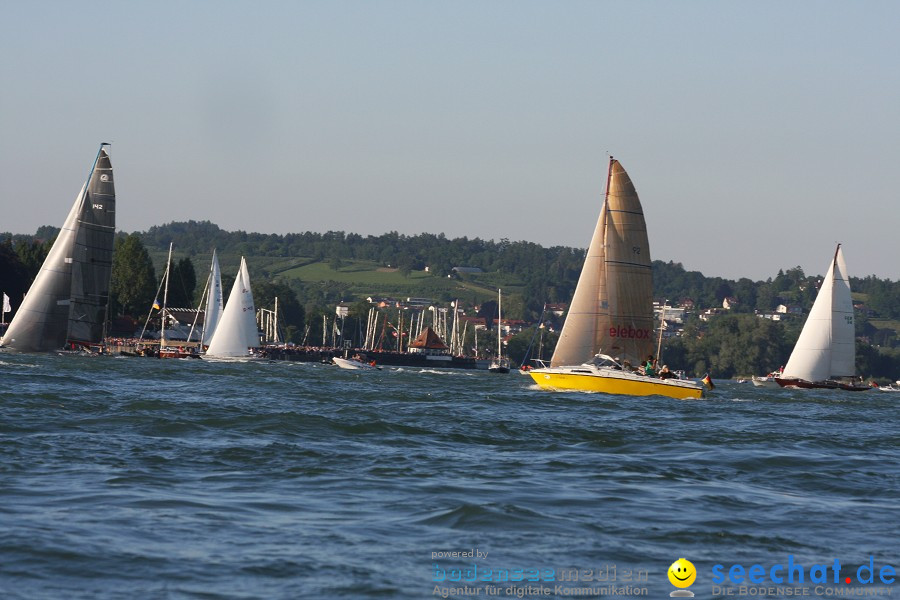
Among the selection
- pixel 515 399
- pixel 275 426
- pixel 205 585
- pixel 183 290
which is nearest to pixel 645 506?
pixel 205 585

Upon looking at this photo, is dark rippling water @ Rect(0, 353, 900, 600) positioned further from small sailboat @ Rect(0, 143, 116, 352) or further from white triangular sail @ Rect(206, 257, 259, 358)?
white triangular sail @ Rect(206, 257, 259, 358)

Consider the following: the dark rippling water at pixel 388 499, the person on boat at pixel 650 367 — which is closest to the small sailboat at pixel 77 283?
the person on boat at pixel 650 367

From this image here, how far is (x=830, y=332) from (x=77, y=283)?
46.6m

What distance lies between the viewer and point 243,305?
104812 millimetres

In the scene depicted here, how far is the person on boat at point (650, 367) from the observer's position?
48.4m

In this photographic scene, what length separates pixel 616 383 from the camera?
4719 cm

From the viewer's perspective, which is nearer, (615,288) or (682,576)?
(682,576)

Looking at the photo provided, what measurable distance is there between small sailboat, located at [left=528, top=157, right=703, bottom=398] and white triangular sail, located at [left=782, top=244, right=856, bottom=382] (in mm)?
35765

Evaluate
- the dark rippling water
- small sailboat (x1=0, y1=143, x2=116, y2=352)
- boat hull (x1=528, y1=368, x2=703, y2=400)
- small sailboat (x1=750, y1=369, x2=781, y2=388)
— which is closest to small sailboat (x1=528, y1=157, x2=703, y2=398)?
boat hull (x1=528, y1=368, x2=703, y2=400)

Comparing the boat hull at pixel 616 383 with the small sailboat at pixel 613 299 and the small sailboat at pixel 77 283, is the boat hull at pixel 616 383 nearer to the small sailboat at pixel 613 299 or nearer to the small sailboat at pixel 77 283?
the small sailboat at pixel 613 299

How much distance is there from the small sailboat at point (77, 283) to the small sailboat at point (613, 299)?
104 feet

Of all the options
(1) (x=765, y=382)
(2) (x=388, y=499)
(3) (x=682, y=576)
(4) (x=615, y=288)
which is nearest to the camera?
(3) (x=682, y=576)

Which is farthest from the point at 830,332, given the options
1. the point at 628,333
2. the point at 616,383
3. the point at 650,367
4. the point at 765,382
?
the point at 616,383

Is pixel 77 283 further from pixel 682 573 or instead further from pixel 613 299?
pixel 682 573
